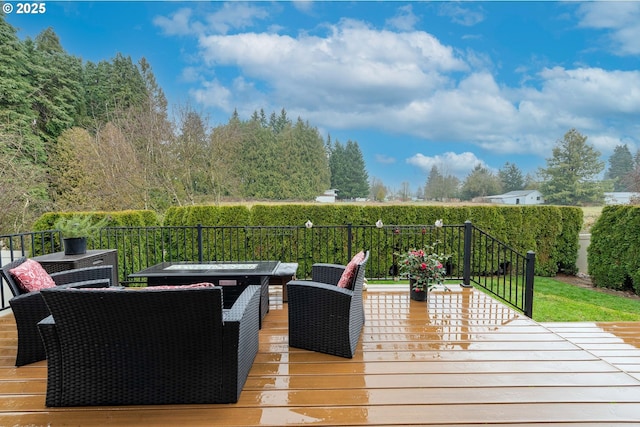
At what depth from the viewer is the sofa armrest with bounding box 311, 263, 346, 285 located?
325cm

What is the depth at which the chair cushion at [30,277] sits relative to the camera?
2.41 meters

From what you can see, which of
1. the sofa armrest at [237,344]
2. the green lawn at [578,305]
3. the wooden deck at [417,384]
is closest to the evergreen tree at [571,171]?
the green lawn at [578,305]

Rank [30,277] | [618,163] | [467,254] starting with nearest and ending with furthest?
[30,277] → [467,254] → [618,163]

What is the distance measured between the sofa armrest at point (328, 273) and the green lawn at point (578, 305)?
3.56 meters

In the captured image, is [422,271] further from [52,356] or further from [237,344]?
[52,356]

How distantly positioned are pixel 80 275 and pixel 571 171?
22.6m

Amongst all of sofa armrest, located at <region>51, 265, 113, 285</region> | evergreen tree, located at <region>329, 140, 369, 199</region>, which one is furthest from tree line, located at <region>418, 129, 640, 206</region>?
sofa armrest, located at <region>51, 265, 113, 285</region>

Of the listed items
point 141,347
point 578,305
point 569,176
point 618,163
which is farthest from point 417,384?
point 618,163

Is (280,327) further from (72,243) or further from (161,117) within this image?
(161,117)

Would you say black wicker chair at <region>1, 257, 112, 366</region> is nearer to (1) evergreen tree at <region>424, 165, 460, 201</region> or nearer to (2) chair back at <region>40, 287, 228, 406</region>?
(2) chair back at <region>40, 287, 228, 406</region>

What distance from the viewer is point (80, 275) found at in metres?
2.91

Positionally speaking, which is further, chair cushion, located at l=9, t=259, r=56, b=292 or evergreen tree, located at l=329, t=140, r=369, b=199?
evergreen tree, located at l=329, t=140, r=369, b=199

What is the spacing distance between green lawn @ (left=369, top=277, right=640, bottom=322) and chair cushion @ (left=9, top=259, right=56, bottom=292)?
5.86m

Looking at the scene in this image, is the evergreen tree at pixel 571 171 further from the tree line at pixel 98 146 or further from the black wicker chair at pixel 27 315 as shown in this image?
the black wicker chair at pixel 27 315
